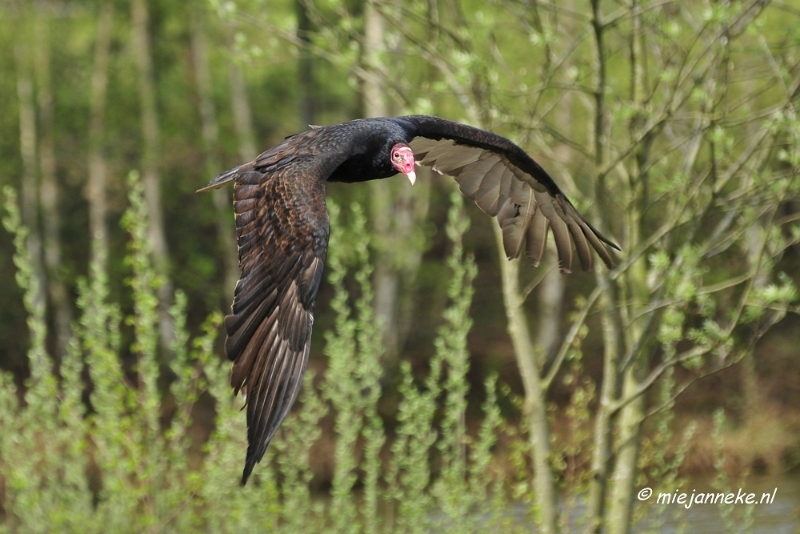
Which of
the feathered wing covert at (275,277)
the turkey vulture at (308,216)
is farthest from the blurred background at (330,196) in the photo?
the feathered wing covert at (275,277)

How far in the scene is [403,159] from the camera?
489cm

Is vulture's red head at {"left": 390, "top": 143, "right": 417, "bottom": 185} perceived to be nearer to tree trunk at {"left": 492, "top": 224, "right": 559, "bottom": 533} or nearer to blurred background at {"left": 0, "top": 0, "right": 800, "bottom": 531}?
tree trunk at {"left": 492, "top": 224, "right": 559, "bottom": 533}

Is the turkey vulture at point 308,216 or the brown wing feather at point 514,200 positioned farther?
the brown wing feather at point 514,200

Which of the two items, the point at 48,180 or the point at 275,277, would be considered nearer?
the point at 275,277

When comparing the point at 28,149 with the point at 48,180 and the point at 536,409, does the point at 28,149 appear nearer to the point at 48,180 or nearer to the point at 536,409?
the point at 48,180

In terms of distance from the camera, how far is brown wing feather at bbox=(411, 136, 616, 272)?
512cm

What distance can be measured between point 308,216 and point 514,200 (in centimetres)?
158

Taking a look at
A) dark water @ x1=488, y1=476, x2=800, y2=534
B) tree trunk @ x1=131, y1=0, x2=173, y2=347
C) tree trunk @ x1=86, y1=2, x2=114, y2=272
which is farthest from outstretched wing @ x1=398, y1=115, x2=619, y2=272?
tree trunk @ x1=86, y1=2, x2=114, y2=272

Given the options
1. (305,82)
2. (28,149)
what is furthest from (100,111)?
(305,82)

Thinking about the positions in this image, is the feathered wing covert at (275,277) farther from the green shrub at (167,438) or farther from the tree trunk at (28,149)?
the tree trunk at (28,149)

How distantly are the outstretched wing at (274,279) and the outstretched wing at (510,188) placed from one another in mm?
1039

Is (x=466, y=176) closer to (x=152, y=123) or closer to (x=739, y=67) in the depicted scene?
(x=739, y=67)

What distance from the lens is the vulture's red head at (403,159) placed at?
15.9 ft

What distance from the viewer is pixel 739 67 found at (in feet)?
19.7
